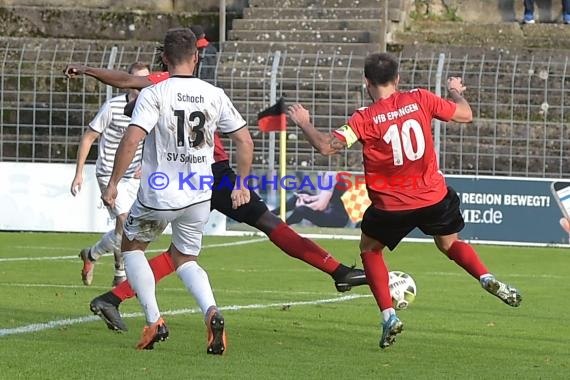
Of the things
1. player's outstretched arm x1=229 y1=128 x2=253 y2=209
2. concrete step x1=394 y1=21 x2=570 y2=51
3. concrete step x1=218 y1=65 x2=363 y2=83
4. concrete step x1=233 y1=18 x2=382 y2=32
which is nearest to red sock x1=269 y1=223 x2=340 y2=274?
player's outstretched arm x1=229 y1=128 x2=253 y2=209

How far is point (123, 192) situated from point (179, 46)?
4996 mm

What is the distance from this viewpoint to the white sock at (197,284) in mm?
8453

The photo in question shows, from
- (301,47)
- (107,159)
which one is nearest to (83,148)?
(107,159)

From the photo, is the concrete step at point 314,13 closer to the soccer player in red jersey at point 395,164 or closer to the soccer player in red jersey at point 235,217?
the soccer player in red jersey at point 235,217

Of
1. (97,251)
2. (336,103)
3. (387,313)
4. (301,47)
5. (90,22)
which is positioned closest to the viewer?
(387,313)

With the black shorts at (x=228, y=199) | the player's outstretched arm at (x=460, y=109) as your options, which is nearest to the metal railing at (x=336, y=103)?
the black shorts at (x=228, y=199)

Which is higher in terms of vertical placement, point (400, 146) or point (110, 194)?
point (400, 146)

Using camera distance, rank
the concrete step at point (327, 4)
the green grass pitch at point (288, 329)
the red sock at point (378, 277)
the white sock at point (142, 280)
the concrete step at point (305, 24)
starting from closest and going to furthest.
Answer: the green grass pitch at point (288, 329), the white sock at point (142, 280), the red sock at point (378, 277), the concrete step at point (305, 24), the concrete step at point (327, 4)

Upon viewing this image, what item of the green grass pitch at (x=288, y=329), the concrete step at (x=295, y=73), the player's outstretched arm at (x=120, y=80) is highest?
the concrete step at (x=295, y=73)

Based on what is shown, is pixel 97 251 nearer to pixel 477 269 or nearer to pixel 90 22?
pixel 477 269

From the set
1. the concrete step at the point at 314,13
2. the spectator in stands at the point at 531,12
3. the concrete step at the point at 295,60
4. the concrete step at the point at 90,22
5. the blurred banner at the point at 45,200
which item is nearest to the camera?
the blurred banner at the point at 45,200

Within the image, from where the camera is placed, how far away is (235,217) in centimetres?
1041

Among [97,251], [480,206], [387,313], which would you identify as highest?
[480,206]

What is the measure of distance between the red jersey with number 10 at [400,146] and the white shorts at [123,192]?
416 cm
